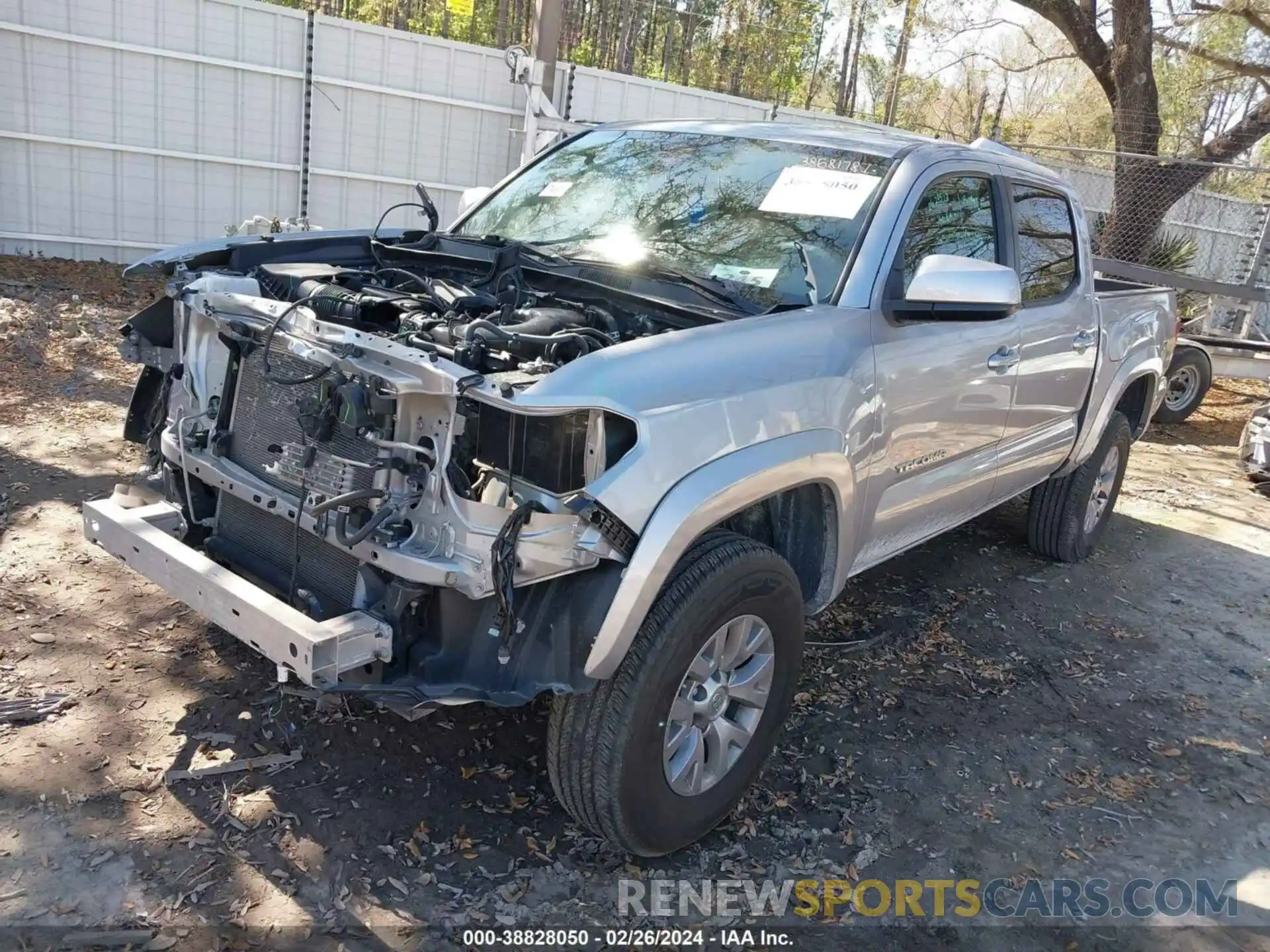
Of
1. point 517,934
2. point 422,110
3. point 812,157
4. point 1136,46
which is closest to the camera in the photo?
point 517,934

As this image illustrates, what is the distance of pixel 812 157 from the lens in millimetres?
3867

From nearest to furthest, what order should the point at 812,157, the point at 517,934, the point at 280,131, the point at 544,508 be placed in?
the point at 544,508 < the point at 517,934 < the point at 812,157 < the point at 280,131

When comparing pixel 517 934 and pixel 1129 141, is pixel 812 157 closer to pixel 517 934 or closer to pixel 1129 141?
pixel 517 934

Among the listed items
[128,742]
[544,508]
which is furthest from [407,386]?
[128,742]

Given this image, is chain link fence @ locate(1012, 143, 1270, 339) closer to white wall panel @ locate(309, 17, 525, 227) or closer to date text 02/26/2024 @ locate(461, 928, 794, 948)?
white wall panel @ locate(309, 17, 525, 227)

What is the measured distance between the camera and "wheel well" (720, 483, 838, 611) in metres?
3.30

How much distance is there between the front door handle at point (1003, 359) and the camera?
4.05 metres

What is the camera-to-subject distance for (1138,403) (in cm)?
615

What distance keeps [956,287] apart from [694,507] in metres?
1.38

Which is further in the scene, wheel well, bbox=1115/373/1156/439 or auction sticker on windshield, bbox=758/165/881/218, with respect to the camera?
wheel well, bbox=1115/373/1156/439

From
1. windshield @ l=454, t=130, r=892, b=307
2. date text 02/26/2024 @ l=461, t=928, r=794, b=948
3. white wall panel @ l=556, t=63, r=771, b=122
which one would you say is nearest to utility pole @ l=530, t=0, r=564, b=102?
white wall panel @ l=556, t=63, r=771, b=122

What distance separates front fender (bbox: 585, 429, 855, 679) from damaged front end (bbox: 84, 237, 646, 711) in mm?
54

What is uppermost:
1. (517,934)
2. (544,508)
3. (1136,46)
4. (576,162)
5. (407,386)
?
(1136,46)

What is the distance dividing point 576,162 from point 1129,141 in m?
11.3
